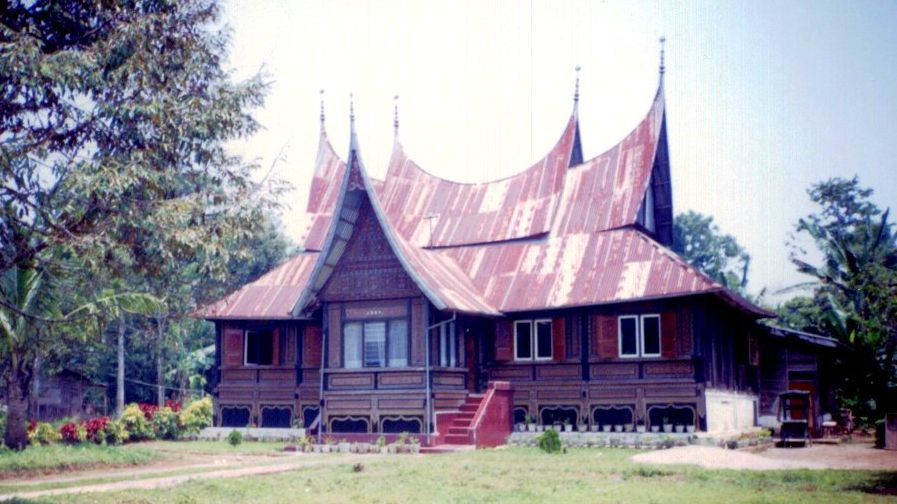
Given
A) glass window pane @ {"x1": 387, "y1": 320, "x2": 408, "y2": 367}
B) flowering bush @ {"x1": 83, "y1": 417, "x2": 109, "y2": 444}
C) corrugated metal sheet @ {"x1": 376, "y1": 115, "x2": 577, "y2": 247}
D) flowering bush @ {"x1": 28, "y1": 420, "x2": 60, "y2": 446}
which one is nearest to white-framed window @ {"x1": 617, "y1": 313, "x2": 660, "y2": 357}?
corrugated metal sheet @ {"x1": 376, "y1": 115, "x2": 577, "y2": 247}

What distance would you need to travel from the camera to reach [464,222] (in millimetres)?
31828

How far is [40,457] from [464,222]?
55.1 feet

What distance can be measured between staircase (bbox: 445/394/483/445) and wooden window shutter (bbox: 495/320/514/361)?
165 cm

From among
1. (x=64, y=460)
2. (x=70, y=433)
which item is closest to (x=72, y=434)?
(x=70, y=433)

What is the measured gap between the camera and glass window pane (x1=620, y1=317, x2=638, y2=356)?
25000 millimetres

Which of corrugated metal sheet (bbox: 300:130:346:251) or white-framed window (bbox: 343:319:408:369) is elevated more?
corrugated metal sheet (bbox: 300:130:346:251)

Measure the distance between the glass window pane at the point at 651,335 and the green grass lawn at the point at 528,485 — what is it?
7.10m

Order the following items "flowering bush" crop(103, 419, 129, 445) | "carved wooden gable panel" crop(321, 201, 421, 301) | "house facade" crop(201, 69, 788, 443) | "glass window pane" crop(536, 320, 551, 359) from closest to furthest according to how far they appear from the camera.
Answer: "house facade" crop(201, 69, 788, 443) < "carved wooden gable panel" crop(321, 201, 421, 301) < "glass window pane" crop(536, 320, 551, 359) < "flowering bush" crop(103, 419, 129, 445)

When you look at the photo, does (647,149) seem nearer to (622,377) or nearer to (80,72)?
(622,377)

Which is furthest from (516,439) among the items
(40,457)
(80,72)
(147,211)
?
(80,72)

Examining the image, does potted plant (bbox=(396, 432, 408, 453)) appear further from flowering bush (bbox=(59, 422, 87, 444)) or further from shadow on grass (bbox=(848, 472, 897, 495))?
shadow on grass (bbox=(848, 472, 897, 495))

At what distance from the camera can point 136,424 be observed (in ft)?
95.5

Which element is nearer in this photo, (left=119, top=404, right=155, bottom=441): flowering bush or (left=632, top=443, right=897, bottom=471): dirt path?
(left=632, top=443, right=897, bottom=471): dirt path

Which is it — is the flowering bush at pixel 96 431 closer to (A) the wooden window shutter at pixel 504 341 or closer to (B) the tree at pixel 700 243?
(A) the wooden window shutter at pixel 504 341
